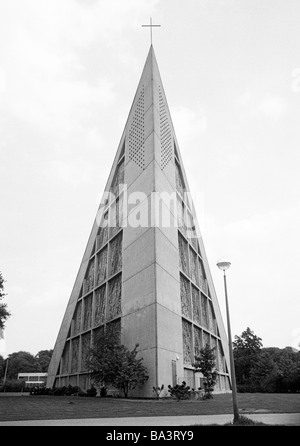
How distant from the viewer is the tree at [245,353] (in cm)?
7425

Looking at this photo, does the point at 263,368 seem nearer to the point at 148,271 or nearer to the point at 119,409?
the point at 148,271

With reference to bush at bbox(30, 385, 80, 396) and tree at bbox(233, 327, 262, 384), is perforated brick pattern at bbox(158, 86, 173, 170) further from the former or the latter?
tree at bbox(233, 327, 262, 384)

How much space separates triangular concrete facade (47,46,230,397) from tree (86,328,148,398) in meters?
0.74

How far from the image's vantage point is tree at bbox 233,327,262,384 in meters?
74.2

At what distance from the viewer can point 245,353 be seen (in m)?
80.6

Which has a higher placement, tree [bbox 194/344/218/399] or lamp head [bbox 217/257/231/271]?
lamp head [bbox 217/257/231/271]

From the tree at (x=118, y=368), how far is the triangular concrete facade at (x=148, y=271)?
2.41 ft

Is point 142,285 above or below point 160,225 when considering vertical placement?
below

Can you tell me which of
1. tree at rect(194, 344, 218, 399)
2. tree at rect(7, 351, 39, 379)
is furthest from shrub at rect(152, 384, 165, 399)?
tree at rect(7, 351, 39, 379)

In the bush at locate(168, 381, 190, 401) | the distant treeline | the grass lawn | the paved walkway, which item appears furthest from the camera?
the distant treeline

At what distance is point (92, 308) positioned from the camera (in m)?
36.9
